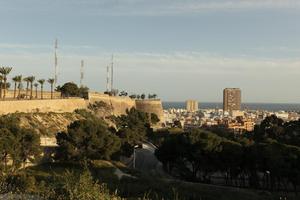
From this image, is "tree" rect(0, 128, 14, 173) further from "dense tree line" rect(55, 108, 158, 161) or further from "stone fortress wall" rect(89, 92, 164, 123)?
"stone fortress wall" rect(89, 92, 164, 123)

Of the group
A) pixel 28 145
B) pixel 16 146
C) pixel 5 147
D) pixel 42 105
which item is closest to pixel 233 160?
pixel 28 145

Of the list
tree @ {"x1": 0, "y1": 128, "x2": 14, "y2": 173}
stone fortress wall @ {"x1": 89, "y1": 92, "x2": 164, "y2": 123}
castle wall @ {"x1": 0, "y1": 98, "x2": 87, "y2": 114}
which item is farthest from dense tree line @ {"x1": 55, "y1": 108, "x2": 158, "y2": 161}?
stone fortress wall @ {"x1": 89, "y1": 92, "x2": 164, "y2": 123}

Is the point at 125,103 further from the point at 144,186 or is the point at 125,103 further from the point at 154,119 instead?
the point at 144,186

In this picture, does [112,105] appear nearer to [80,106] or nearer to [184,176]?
[80,106]

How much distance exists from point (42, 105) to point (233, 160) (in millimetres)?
31336

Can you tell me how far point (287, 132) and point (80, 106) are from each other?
3347 centimetres

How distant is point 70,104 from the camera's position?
74.4m

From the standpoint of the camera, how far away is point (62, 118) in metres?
67.5

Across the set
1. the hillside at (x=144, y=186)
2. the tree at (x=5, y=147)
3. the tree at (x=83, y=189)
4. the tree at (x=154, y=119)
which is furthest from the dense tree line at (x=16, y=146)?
the tree at (x=154, y=119)

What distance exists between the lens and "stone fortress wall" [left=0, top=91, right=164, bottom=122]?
59438 millimetres

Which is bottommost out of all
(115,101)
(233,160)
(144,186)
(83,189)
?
(144,186)

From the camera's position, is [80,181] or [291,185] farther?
[291,185]

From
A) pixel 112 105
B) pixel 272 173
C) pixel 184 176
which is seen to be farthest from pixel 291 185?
pixel 112 105

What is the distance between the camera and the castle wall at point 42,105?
2293 inches
